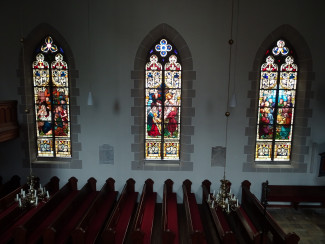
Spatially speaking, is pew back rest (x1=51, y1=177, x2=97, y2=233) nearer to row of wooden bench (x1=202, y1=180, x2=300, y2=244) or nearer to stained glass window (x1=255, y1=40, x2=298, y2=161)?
row of wooden bench (x1=202, y1=180, x2=300, y2=244)

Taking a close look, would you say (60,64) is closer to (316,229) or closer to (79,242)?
(79,242)

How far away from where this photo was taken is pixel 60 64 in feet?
25.0

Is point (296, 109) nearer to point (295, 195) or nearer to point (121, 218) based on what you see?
point (295, 195)

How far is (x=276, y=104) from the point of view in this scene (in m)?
7.72

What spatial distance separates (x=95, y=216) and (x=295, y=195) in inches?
248

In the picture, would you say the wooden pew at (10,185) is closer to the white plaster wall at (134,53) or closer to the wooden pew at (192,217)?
the white plaster wall at (134,53)

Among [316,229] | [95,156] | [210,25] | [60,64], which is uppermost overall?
[210,25]

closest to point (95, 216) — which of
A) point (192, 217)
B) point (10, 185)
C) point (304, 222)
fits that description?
point (192, 217)

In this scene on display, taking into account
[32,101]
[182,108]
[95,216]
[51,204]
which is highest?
[32,101]

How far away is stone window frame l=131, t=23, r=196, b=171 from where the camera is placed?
7.28 m

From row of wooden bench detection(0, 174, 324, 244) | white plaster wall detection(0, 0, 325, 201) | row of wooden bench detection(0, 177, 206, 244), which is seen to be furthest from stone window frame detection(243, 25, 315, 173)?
row of wooden bench detection(0, 177, 206, 244)

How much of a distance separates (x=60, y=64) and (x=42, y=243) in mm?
5258

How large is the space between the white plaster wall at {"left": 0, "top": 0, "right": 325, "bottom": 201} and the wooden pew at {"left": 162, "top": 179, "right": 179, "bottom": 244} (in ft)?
0.92

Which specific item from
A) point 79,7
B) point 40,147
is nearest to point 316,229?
point 40,147
